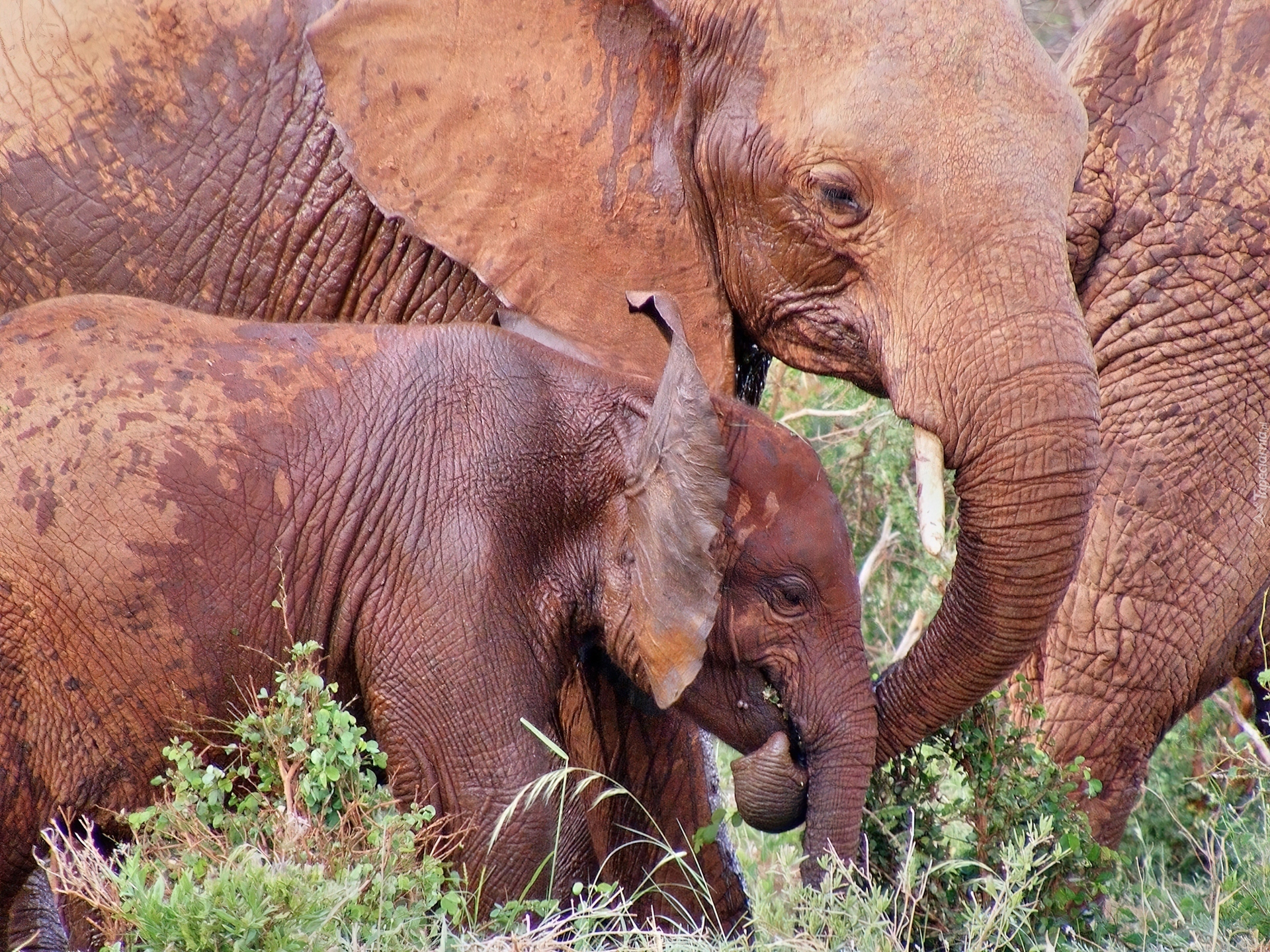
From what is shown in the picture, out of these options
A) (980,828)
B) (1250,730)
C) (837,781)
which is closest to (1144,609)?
(1250,730)

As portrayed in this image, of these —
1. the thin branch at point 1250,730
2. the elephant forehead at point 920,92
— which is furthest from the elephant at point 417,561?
the thin branch at point 1250,730

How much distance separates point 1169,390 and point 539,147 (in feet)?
6.04

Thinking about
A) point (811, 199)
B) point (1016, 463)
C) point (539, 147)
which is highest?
point (811, 199)

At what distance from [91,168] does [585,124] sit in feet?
3.93

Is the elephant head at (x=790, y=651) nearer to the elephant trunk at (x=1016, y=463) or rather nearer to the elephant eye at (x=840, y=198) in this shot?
the elephant trunk at (x=1016, y=463)

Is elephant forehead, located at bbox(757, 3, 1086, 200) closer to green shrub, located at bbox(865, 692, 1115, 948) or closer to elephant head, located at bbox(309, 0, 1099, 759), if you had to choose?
elephant head, located at bbox(309, 0, 1099, 759)

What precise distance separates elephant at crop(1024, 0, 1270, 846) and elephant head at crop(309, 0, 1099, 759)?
3.20 ft

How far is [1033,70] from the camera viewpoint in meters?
4.16

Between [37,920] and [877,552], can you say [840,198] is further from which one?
[877,552]

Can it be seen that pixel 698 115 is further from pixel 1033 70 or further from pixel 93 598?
pixel 93 598

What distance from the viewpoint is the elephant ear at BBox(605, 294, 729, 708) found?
159 inches

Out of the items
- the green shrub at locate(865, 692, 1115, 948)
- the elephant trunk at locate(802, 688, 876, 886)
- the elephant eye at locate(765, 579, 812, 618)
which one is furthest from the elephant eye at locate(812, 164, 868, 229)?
the green shrub at locate(865, 692, 1115, 948)

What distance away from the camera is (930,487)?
409cm

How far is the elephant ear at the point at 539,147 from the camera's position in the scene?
14.4 ft
